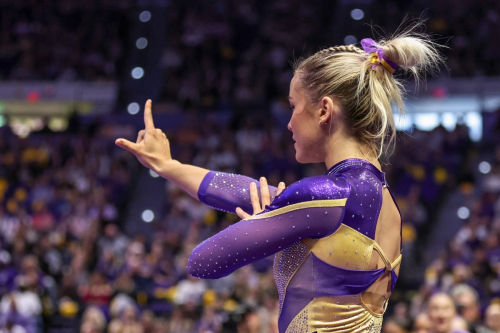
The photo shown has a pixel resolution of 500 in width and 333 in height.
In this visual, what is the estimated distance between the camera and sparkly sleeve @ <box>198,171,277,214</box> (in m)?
1.80

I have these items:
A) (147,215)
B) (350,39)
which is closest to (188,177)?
(147,215)

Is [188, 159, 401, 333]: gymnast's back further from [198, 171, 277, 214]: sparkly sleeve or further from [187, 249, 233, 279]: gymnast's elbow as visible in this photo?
[198, 171, 277, 214]: sparkly sleeve

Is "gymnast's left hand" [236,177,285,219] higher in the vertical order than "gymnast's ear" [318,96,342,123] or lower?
lower

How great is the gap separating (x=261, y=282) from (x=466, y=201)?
13.5 ft

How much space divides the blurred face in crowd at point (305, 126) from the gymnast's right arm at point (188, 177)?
27cm

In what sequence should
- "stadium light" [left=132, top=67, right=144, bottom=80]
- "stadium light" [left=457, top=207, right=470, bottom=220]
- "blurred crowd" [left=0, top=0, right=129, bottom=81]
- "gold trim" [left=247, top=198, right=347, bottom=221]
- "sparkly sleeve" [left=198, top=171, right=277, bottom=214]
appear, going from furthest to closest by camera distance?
"blurred crowd" [left=0, top=0, right=129, bottom=81] → "stadium light" [left=132, top=67, right=144, bottom=80] → "stadium light" [left=457, top=207, right=470, bottom=220] → "sparkly sleeve" [left=198, top=171, right=277, bottom=214] → "gold trim" [left=247, top=198, right=347, bottom=221]

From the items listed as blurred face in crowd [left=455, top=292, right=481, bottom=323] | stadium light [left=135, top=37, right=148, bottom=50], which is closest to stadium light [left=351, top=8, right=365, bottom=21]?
stadium light [left=135, top=37, right=148, bottom=50]

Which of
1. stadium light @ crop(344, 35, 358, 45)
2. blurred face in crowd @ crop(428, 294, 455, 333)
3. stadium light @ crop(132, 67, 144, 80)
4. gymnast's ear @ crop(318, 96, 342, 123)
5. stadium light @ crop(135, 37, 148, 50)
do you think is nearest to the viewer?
gymnast's ear @ crop(318, 96, 342, 123)

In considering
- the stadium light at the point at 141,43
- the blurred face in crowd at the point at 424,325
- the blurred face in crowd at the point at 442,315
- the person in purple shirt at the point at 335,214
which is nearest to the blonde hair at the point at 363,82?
the person in purple shirt at the point at 335,214

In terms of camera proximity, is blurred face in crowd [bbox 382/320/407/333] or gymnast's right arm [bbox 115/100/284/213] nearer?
gymnast's right arm [bbox 115/100/284/213]

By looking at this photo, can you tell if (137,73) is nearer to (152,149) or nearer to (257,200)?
(152,149)

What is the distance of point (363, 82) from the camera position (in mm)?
1507

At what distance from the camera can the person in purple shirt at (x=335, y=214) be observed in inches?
54.9

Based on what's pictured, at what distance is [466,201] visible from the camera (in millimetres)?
9797
